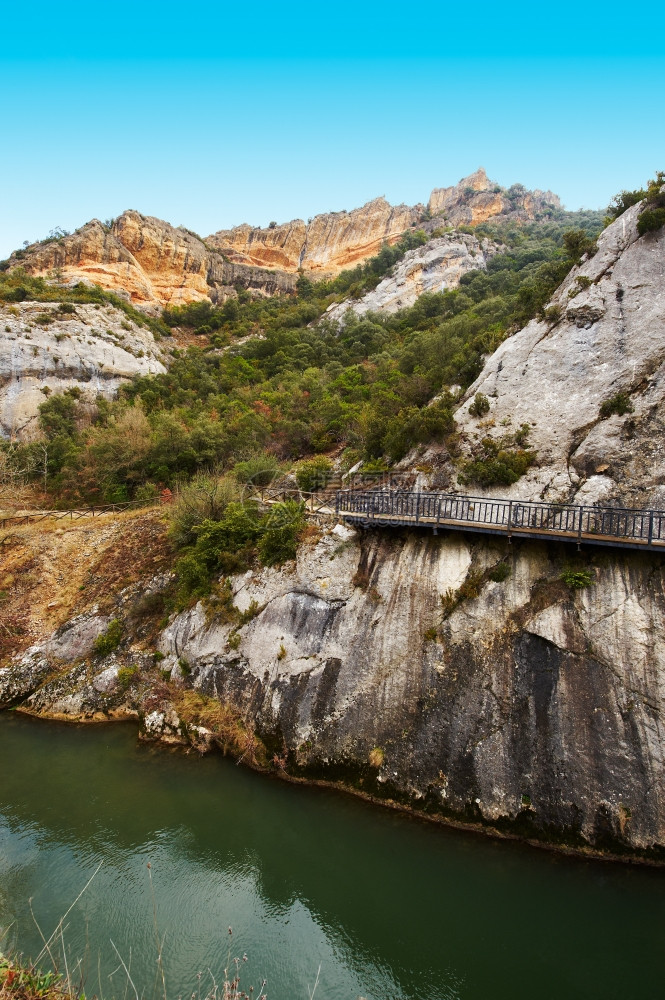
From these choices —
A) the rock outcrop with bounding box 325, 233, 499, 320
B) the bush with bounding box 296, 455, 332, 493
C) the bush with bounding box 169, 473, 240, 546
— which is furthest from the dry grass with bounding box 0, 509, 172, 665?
the rock outcrop with bounding box 325, 233, 499, 320

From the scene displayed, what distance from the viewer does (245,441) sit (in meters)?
29.0

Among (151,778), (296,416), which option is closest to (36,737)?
(151,778)

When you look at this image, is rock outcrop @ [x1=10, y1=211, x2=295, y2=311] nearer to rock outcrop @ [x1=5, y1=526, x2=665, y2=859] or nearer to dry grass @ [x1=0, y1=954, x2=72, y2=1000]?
rock outcrop @ [x1=5, y1=526, x2=665, y2=859]

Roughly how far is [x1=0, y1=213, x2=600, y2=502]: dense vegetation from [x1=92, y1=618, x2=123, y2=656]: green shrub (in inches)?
387

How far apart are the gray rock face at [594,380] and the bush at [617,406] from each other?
15 centimetres

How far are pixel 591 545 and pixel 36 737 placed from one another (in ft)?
62.3

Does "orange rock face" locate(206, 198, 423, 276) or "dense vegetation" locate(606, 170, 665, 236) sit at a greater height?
"orange rock face" locate(206, 198, 423, 276)

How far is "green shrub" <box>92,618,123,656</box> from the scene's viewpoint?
1811 cm

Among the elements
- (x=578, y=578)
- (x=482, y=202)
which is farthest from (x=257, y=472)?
(x=482, y=202)

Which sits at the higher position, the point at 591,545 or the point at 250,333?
the point at 250,333

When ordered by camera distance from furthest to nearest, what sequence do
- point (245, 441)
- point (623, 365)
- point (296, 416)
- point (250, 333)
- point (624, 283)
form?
point (250, 333) → point (296, 416) → point (245, 441) → point (624, 283) → point (623, 365)

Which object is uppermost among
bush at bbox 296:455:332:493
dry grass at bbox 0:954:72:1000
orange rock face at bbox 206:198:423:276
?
orange rock face at bbox 206:198:423:276

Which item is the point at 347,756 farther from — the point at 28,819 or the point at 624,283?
the point at 624,283

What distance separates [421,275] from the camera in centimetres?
5456
